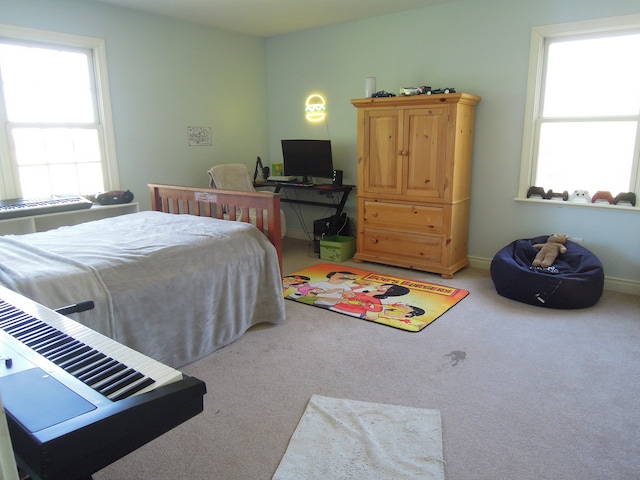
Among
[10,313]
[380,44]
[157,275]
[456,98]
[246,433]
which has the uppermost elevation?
[380,44]

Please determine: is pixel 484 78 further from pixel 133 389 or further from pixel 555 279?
pixel 133 389

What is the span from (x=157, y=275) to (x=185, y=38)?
10.8 ft

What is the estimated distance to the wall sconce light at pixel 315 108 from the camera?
519 cm

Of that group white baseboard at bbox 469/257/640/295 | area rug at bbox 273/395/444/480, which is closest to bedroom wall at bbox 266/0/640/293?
white baseboard at bbox 469/257/640/295

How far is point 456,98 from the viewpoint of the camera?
374cm

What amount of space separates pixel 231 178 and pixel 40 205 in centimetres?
198

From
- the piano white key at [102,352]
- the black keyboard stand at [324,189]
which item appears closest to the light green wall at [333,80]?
the black keyboard stand at [324,189]

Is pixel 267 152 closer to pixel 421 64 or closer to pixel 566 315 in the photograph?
pixel 421 64

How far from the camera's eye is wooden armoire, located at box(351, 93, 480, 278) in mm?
3908

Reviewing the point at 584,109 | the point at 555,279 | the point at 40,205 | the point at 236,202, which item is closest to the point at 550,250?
the point at 555,279

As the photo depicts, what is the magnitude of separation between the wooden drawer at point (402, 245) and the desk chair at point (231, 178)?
0.98m

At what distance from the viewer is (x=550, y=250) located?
366 centimetres

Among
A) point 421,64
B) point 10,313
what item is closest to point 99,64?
point 421,64

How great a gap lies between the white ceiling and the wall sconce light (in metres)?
0.78
